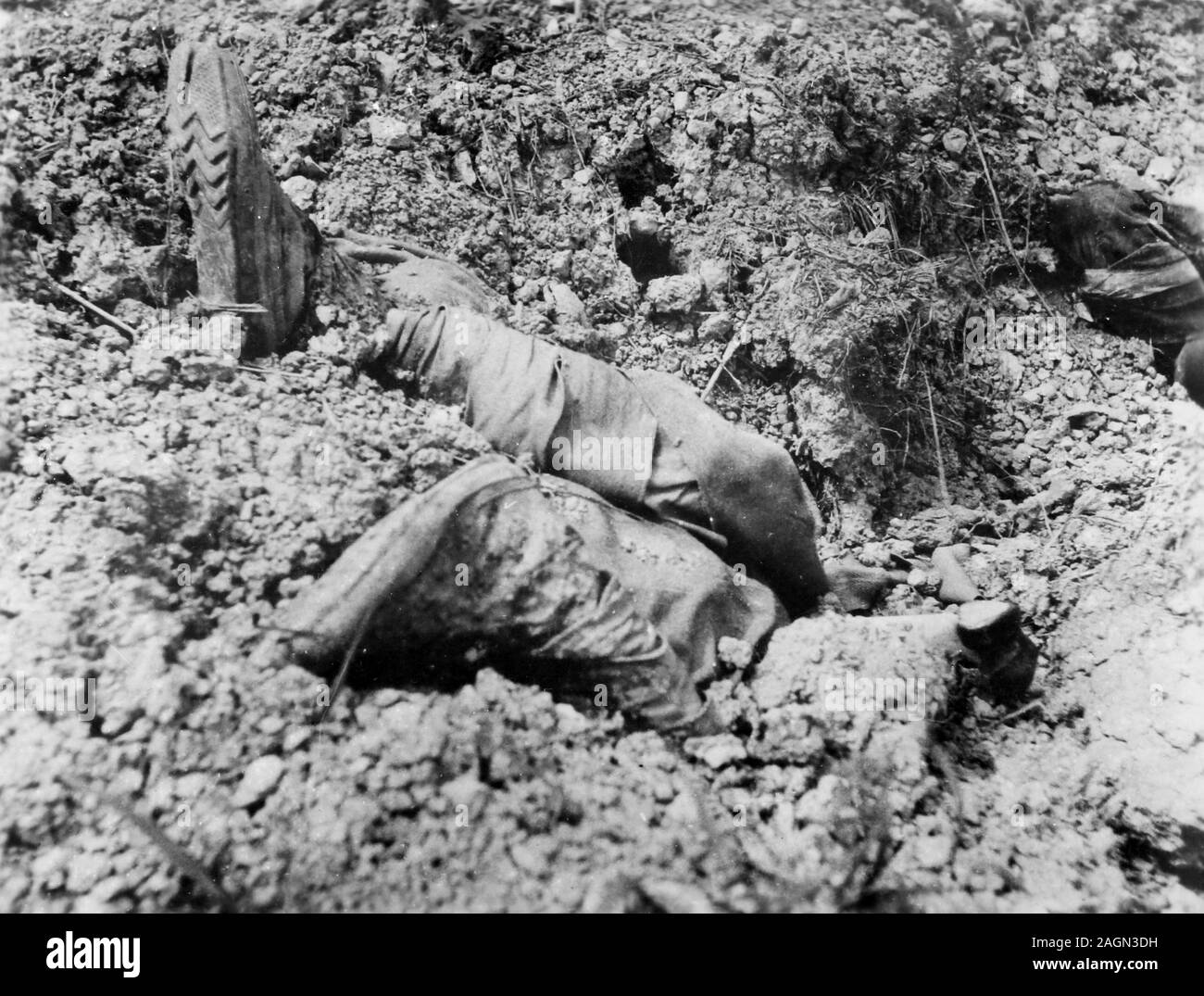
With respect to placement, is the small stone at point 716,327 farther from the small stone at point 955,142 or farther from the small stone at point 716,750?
the small stone at point 716,750

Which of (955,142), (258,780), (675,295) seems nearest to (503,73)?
(675,295)

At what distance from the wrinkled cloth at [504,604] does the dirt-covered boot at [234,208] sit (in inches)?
22.8

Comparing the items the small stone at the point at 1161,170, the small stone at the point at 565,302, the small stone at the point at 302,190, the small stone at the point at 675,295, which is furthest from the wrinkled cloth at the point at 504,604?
the small stone at the point at 1161,170

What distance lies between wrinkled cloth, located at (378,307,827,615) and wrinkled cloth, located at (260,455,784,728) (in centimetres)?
16

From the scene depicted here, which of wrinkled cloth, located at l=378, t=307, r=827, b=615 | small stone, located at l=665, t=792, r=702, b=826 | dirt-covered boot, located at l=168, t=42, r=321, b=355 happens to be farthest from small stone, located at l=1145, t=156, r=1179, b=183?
Result: dirt-covered boot, located at l=168, t=42, r=321, b=355

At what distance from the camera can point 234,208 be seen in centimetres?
167

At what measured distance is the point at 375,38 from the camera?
230 centimetres

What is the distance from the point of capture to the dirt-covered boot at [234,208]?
1632 millimetres

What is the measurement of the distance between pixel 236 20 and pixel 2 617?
5.57 ft

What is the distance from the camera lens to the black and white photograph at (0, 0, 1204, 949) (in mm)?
1431

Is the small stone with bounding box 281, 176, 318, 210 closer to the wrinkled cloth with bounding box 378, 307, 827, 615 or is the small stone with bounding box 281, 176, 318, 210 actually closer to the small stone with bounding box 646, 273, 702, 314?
the wrinkled cloth with bounding box 378, 307, 827, 615

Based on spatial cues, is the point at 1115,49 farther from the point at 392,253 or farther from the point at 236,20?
the point at 236,20
